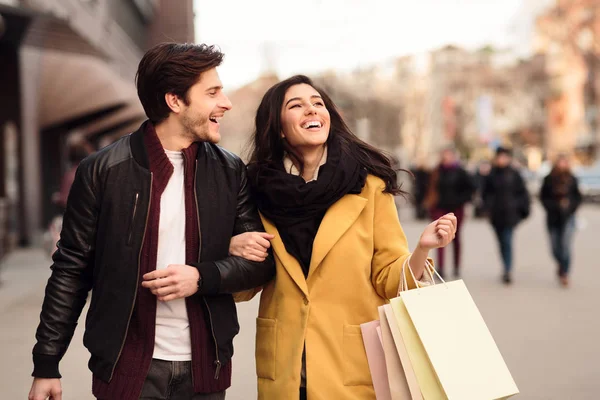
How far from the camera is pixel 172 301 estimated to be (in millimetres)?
2764

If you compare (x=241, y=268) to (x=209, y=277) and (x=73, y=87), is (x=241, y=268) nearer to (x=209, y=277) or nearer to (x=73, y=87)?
(x=209, y=277)

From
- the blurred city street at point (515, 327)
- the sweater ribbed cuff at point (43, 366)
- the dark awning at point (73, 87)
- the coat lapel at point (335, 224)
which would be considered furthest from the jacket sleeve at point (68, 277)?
the dark awning at point (73, 87)

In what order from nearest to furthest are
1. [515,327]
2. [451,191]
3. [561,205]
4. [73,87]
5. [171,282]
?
[171,282], [515,327], [561,205], [451,191], [73,87]

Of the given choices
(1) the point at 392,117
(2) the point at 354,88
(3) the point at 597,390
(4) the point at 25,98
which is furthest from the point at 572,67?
(3) the point at 597,390

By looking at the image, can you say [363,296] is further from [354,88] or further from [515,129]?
[515,129]

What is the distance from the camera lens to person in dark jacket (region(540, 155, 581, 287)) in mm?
11422

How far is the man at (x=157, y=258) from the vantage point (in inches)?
106

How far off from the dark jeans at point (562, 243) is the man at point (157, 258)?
9.10 m

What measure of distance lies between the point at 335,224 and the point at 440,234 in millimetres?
374

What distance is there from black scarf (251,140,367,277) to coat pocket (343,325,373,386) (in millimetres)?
262

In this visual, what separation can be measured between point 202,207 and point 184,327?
391 mm

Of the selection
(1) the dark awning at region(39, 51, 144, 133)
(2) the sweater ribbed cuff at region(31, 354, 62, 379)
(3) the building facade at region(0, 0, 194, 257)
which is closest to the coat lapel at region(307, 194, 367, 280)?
(2) the sweater ribbed cuff at region(31, 354, 62, 379)

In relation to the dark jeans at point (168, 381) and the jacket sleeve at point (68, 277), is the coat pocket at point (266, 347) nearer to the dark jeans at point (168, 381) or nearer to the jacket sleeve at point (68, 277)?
the dark jeans at point (168, 381)

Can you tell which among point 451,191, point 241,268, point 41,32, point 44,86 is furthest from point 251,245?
point 44,86
